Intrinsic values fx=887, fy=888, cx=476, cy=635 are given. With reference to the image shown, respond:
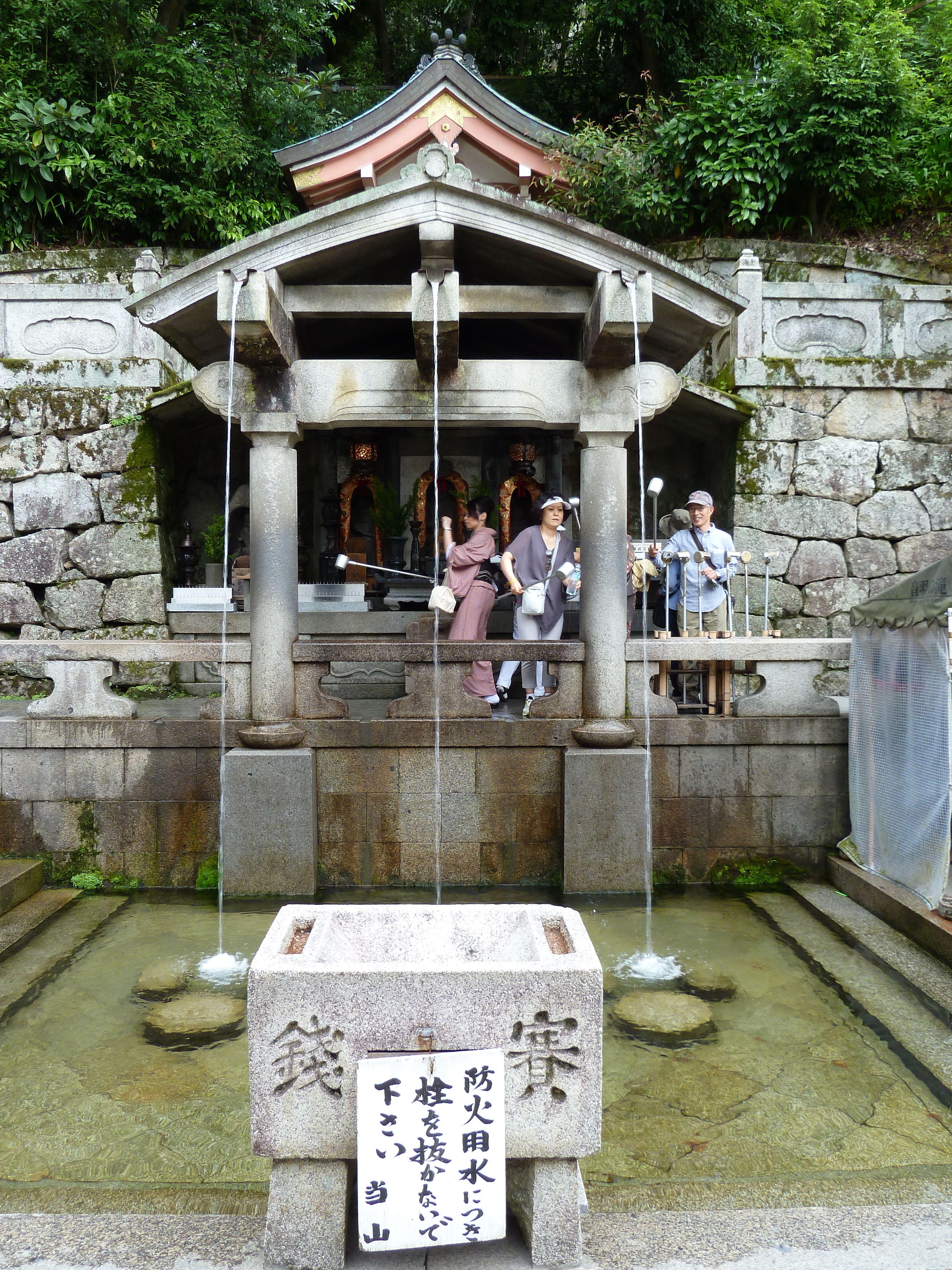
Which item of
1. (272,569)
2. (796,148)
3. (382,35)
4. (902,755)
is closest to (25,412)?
(272,569)

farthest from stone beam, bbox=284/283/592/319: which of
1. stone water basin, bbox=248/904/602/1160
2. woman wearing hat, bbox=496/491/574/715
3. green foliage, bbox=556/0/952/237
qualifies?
green foliage, bbox=556/0/952/237

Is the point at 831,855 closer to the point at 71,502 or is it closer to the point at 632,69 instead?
the point at 71,502

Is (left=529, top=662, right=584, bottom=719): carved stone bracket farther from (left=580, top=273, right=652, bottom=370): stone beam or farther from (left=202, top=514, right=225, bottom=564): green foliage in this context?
(left=202, top=514, right=225, bottom=564): green foliage

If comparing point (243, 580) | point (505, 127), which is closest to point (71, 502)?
point (243, 580)

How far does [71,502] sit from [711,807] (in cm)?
879

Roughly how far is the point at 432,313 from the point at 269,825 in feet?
13.0

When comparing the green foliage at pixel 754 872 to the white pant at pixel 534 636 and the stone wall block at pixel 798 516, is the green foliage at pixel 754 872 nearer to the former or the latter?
the white pant at pixel 534 636

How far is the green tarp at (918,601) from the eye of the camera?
5.47 m

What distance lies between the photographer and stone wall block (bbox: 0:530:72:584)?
1136 cm

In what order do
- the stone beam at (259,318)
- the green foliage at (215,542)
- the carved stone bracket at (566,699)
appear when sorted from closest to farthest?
the stone beam at (259,318) < the carved stone bracket at (566,699) < the green foliage at (215,542)

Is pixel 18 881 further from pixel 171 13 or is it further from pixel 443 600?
pixel 171 13

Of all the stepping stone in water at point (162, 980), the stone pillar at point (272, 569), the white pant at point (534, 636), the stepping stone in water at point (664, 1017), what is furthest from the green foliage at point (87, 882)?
the stepping stone in water at point (664, 1017)

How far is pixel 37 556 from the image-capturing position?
448 inches

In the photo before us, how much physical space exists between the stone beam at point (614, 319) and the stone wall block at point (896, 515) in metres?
6.30
